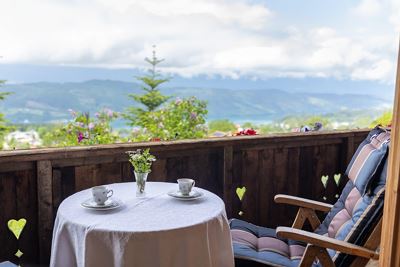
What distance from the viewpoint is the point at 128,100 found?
6219 mm

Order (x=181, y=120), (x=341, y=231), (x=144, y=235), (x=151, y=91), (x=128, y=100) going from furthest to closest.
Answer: (x=151, y=91), (x=128, y=100), (x=181, y=120), (x=341, y=231), (x=144, y=235)

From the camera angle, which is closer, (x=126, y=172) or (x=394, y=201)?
(x=394, y=201)

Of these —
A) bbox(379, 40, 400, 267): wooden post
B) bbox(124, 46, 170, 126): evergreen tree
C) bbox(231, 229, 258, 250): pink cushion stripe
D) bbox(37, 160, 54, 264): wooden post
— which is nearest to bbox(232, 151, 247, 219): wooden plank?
bbox(231, 229, 258, 250): pink cushion stripe

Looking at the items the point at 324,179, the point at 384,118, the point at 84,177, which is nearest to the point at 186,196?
the point at 84,177

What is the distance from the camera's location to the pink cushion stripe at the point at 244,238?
2219 mm

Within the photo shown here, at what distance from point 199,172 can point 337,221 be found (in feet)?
3.41

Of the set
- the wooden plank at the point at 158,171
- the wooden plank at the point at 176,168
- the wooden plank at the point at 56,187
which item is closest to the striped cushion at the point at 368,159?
the wooden plank at the point at 176,168

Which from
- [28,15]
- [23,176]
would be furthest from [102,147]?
[28,15]

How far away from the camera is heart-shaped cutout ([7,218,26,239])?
2387 mm

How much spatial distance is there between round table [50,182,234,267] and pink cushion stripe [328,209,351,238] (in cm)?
76

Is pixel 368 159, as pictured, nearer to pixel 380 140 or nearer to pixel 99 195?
pixel 380 140

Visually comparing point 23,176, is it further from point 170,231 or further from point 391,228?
point 391,228

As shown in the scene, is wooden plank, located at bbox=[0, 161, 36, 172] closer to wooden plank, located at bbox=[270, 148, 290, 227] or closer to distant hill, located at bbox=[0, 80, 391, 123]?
distant hill, located at bbox=[0, 80, 391, 123]

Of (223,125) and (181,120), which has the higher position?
(181,120)
